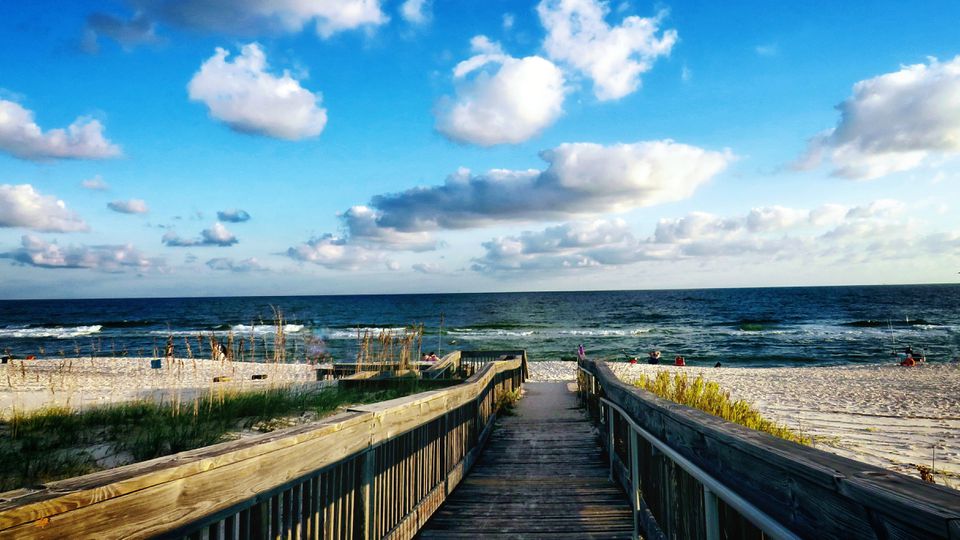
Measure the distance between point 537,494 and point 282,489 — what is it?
3.35 metres

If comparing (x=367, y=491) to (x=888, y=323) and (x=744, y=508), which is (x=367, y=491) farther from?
(x=888, y=323)

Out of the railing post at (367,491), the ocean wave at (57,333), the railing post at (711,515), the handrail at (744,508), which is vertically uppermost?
the handrail at (744,508)

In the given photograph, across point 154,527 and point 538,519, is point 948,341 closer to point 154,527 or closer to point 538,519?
point 538,519

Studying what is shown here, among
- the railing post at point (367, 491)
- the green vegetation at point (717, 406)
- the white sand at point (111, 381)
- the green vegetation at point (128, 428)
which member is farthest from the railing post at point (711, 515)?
the white sand at point (111, 381)

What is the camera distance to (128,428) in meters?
6.62

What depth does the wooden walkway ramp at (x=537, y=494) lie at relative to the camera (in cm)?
432

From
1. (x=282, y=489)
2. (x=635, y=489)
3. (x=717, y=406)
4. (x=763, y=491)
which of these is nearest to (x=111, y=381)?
(x=717, y=406)

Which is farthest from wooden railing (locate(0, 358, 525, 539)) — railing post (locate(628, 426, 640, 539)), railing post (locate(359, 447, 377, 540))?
railing post (locate(628, 426, 640, 539))

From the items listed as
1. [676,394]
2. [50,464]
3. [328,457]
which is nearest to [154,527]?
[328,457]

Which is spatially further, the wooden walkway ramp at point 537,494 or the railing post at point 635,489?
the wooden walkway ramp at point 537,494

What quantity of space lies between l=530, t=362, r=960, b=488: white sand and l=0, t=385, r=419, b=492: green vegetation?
26.4 feet

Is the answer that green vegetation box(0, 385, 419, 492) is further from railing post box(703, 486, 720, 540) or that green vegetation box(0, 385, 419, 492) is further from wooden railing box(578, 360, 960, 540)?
railing post box(703, 486, 720, 540)

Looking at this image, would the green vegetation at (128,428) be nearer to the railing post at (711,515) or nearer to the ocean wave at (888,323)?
the railing post at (711,515)

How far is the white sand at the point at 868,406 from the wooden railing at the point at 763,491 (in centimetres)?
516
